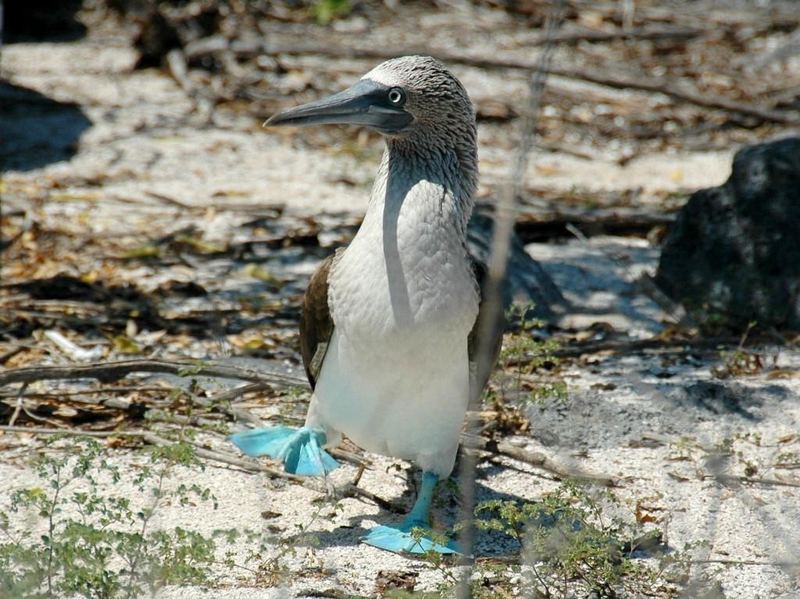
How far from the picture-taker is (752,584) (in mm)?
3658

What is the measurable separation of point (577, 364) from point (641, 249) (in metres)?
1.73

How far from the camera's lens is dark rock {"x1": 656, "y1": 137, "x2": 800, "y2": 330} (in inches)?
231

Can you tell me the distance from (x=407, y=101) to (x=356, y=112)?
219 millimetres

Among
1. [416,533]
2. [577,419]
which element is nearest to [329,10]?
[577,419]

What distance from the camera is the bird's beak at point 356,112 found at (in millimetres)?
3713

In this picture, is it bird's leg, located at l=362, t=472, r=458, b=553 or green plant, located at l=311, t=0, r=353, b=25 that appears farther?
green plant, located at l=311, t=0, r=353, b=25

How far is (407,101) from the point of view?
3967 millimetres

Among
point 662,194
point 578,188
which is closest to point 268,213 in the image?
point 578,188

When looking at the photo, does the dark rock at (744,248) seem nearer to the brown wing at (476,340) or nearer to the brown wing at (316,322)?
the brown wing at (476,340)

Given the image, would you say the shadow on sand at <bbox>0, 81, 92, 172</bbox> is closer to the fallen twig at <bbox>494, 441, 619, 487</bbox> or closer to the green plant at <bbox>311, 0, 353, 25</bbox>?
the green plant at <bbox>311, 0, 353, 25</bbox>

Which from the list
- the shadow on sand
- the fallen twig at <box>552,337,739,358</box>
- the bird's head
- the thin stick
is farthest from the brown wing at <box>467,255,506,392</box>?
the shadow on sand

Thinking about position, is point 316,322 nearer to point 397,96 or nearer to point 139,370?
point 397,96

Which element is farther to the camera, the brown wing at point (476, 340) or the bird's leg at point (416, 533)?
the brown wing at point (476, 340)

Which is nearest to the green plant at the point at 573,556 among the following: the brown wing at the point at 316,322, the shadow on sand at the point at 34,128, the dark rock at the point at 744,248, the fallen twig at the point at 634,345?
the brown wing at the point at 316,322
